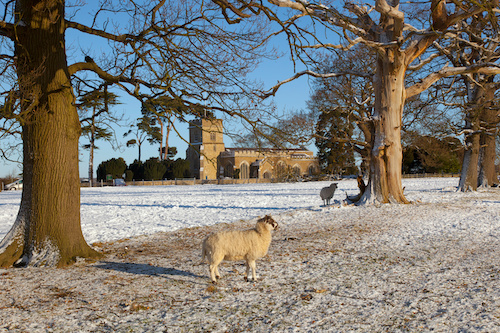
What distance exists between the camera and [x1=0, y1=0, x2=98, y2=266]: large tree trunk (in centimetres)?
665

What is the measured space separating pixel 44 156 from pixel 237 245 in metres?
3.76

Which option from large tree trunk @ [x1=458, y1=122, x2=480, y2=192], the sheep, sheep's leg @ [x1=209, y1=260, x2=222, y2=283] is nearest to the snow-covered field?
sheep's leg @ [x1=209, y1=260, x2=222, y2=283]

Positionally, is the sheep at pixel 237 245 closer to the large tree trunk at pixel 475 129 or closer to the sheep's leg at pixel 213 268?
the sheep's leg at pixel 213 268

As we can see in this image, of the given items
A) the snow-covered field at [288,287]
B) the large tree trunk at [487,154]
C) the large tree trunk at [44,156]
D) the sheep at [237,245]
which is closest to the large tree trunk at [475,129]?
the large tree trunk at [487,154]

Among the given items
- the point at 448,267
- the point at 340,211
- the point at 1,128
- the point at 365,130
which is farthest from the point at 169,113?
the point at 365,130

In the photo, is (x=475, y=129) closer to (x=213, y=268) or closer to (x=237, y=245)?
(x=237, y=245)

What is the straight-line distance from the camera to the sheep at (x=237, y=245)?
5.21 meters

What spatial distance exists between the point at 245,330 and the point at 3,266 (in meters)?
4.66

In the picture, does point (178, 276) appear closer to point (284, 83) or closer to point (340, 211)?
point (340, 211)

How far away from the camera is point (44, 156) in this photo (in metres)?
6.70

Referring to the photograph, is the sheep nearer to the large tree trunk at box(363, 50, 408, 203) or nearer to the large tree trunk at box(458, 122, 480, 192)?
the large tree trunk at box(363, 50, 408, 203)

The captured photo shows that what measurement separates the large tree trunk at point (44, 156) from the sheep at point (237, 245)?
2914 mm

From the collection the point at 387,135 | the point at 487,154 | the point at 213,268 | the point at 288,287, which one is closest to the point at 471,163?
the point at 487,154

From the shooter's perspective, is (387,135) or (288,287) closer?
(288,287)
